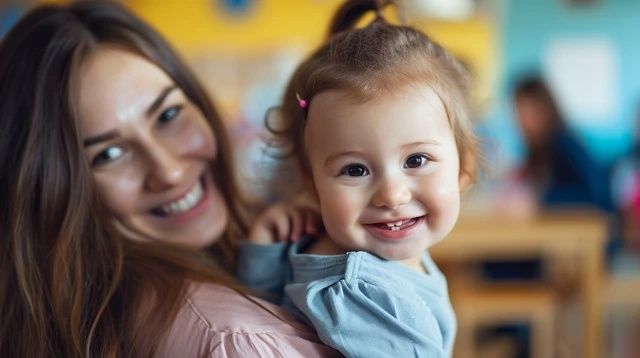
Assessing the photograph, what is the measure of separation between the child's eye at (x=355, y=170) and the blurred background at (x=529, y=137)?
7.23 feet

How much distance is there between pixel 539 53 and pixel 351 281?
130 inches

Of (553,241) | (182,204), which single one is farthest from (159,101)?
(553,241)

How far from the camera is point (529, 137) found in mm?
3619

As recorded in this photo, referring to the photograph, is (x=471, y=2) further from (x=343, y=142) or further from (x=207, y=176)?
(x=343, y=142)

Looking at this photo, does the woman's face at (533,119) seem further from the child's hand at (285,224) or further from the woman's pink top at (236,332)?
the woman's pink top at (236,332)

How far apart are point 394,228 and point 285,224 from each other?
296 mm

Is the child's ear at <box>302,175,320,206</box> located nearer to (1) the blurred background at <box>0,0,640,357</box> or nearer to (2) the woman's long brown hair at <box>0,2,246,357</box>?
(2) the woman's long brown hair at <box>0,2,246,357</box>

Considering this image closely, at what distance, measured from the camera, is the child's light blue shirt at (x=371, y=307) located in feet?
3.16

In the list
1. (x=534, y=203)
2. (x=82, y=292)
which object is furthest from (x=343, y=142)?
(x=534, y=203)

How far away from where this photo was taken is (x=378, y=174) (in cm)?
97

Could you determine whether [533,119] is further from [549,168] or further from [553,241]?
[553,241]

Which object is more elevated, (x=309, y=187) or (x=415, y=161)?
(x=415, y=161)

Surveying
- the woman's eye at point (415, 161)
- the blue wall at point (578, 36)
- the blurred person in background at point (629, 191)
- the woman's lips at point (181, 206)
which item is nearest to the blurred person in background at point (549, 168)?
the blurred person in background at point (629, 191)

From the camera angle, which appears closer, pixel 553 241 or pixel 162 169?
pixel 162 169
